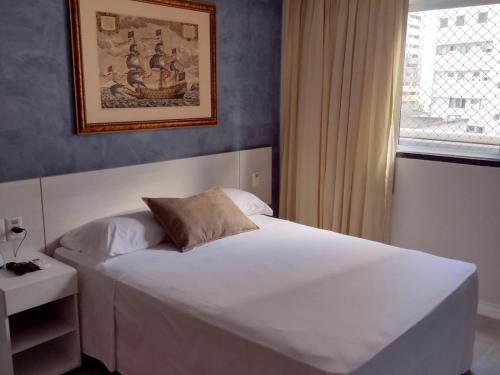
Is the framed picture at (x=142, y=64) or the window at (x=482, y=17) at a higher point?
the window at (x=482, y=17)

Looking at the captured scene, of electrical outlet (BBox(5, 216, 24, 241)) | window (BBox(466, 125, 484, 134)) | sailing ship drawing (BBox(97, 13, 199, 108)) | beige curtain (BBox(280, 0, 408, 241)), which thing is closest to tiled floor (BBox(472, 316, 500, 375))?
beige curtain (BBox(280, 0, 408, 241))

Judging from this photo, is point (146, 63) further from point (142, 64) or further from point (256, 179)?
point (256, 179)

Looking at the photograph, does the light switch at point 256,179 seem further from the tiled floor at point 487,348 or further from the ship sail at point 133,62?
the tiled floor at point 487,348

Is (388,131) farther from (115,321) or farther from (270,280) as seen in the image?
(115,321)

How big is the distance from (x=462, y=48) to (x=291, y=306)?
2165 millimetres

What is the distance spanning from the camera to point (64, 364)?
2537mm

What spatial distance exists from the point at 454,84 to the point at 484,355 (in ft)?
5.55

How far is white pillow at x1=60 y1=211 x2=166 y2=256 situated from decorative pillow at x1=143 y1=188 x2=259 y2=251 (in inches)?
3.2

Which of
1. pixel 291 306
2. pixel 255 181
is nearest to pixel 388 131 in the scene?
pixel 255 181

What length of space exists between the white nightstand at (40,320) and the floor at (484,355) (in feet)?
0.32

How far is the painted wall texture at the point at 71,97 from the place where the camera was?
2.53 metres

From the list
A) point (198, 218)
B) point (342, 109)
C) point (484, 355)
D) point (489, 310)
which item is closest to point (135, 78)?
point (198, 218)

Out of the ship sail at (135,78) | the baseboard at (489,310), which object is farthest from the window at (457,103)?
the ship sail at (135,78)

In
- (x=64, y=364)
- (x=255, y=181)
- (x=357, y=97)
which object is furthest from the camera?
(x=255, y=181)
